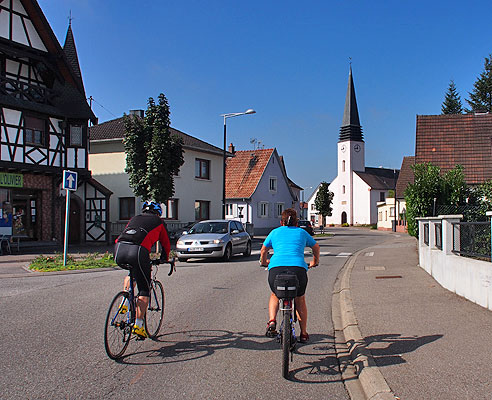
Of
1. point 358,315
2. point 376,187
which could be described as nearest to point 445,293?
point 358,315

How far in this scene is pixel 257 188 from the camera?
159 ft

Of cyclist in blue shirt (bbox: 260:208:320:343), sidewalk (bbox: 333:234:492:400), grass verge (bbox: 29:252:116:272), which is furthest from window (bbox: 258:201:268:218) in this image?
cyclist in blue shirt (bbox: 260:208:320:343)

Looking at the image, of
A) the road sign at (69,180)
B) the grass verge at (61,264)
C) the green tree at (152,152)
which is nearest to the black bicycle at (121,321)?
the grass verge at (61,264)

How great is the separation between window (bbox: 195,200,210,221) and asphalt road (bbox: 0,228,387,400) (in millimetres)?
25503

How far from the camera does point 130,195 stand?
108 feet

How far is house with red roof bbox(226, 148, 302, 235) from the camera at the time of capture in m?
48.1

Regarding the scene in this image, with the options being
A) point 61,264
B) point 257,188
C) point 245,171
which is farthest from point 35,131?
point 245,171

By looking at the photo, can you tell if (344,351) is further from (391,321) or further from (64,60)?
(64,60)

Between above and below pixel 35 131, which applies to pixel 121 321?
below

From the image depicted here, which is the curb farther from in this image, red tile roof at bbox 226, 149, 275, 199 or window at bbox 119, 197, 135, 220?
red tile roof at bbox 226, 149, 275, 199

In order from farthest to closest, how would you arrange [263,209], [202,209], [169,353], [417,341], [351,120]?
[351,120]
[263,209]
[202,209]
[417,341]
[169,353]

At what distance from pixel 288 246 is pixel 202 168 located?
31.7m

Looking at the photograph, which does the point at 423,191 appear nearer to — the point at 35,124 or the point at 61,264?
the point at 61,264

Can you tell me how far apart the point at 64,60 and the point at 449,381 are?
918 inches
